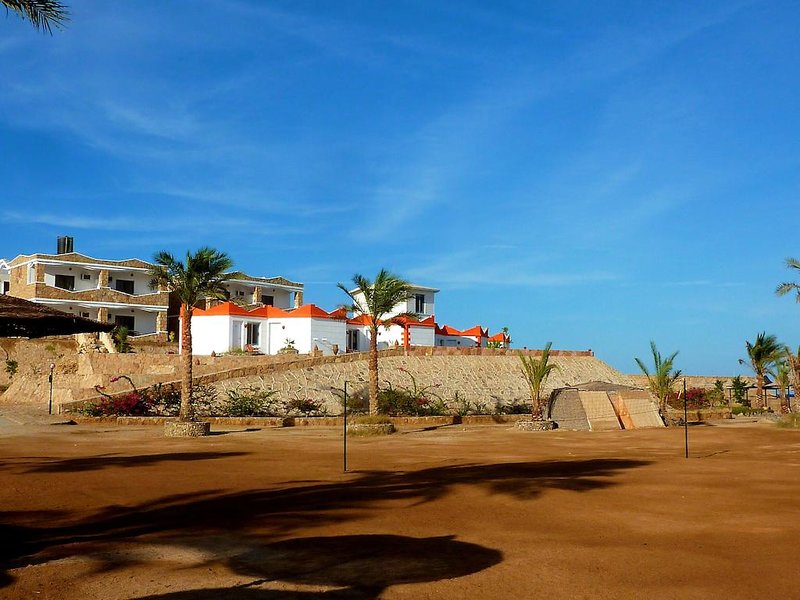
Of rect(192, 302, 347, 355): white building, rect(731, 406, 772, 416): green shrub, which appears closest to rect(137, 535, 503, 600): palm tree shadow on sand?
rect(731, 406, 772, 416): green shrub

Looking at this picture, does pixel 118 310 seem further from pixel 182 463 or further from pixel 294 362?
pixel 182 463

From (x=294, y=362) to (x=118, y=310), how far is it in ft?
86.7

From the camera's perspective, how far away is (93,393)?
118 feet

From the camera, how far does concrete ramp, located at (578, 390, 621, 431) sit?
3164 cm

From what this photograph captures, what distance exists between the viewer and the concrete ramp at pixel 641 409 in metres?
32.6

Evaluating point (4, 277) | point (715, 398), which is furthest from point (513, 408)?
point (4, 277)

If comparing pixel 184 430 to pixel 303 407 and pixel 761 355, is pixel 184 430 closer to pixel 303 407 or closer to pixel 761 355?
pixel 303 407

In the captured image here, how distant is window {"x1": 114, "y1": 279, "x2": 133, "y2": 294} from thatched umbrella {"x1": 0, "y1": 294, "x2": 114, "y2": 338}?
5253 centimetres

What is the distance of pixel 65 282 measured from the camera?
197 ft

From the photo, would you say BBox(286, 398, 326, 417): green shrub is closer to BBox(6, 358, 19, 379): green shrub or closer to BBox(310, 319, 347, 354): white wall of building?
BBox(310, 319, 347, 354): white wall of building

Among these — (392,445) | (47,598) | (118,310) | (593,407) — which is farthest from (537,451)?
(118,310)

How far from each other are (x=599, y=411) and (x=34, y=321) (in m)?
25.0

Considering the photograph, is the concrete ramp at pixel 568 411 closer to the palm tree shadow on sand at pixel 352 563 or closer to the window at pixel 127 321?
the palm tree shadow on sand at pixel 352 563

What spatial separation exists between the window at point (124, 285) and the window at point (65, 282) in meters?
3.50
